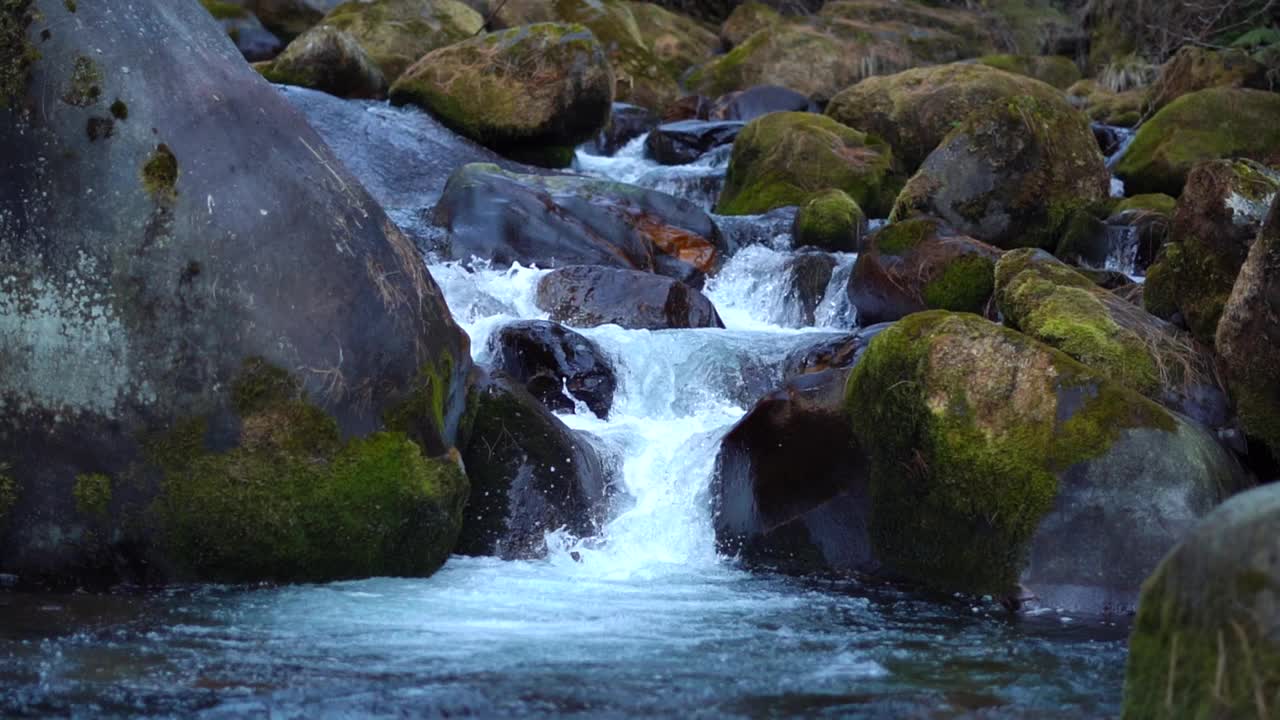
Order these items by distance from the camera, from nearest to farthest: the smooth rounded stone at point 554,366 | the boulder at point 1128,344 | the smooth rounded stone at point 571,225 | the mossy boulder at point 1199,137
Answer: the boulder at point 1128,344 → the smooth rounded stone at point 554,366 → the smooth rounded stone at point 571,225 → the mossy boulder at point 1199,137

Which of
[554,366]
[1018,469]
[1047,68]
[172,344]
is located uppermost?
[1047,68]

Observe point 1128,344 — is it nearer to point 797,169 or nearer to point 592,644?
point 592,644

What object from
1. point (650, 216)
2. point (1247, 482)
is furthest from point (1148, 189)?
point (1247, 482)

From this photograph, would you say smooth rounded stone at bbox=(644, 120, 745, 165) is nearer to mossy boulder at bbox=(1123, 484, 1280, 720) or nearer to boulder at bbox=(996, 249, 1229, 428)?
boulder at bbox=(996, 249, 1229, 428)

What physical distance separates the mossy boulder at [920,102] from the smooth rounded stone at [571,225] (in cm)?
548

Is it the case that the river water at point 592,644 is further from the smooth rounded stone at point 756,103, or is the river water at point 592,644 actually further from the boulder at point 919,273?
the smooth rounded stone at point 756,103

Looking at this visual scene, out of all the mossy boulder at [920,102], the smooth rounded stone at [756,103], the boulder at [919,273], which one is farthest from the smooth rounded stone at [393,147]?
the smooth rounded stone at [756,103]

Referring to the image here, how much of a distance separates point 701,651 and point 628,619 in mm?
709

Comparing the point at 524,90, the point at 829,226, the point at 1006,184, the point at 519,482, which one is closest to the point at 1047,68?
the point at 524,90

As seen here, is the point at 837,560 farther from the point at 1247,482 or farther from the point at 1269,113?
the point at 1269,113

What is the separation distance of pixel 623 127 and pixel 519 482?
1397cm

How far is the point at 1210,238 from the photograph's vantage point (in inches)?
346

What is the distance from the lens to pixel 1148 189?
16.4 meters

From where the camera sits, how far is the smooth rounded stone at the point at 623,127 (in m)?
20.6
